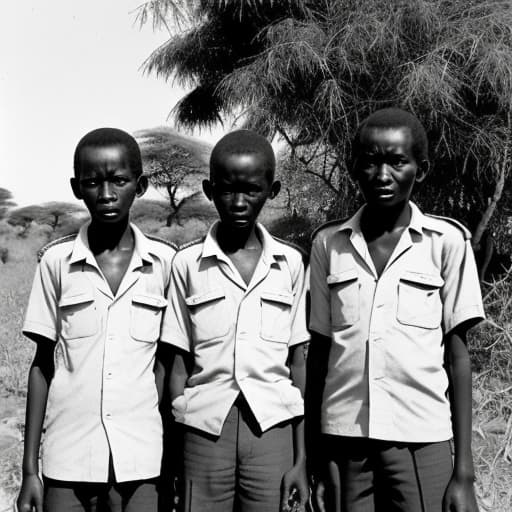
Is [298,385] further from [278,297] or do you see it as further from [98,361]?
[98,361]

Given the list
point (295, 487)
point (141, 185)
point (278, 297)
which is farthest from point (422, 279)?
point (141, 185)

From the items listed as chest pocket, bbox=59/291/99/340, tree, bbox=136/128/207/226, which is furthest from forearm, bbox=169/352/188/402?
tree, bbox=136/128/207/226

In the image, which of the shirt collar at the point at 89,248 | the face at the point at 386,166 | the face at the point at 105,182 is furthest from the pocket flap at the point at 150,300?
the face at the point at 386,166

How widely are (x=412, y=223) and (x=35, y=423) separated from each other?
3.92 feet

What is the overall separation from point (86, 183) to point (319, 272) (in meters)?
0.73

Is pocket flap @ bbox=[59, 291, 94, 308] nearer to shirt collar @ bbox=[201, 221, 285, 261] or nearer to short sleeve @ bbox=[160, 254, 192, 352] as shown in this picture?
short sleeve @ bbox=[160, 254, 192, 352]

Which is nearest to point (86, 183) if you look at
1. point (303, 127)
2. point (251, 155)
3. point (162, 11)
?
point (251, 155)

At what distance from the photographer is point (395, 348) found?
5.48ft

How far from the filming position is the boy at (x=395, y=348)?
1643mm

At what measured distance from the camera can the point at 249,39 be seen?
5.99m

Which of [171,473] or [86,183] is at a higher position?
[86,183]

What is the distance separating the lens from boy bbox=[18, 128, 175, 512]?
5.59ft

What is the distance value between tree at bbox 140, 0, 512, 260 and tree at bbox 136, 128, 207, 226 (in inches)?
303

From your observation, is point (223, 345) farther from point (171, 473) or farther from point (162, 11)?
point (162, 11)
